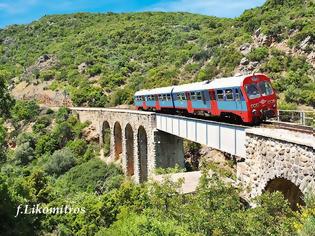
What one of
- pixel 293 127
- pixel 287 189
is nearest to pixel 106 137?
pixel 293 127

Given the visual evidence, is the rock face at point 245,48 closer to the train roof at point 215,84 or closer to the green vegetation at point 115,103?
the green vegetation at point 115,103

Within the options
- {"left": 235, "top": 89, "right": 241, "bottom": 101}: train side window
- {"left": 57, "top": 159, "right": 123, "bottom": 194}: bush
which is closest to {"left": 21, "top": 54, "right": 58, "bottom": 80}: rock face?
{"left": 57, "top": 159, "right": 123, "bottom": 194}: bush

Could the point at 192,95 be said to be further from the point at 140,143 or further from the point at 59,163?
the point at 59,163

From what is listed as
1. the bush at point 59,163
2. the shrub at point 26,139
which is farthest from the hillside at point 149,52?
the bush at point 59,163

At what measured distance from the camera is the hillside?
3881 centimetres

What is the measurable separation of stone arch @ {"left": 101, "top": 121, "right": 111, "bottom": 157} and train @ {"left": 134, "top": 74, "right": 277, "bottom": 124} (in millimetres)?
20726

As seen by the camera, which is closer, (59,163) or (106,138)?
(59,163)

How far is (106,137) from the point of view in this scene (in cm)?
4409

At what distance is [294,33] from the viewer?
41.2m

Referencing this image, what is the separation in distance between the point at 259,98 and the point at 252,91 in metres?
0.43

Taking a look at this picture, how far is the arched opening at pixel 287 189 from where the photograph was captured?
13.1m

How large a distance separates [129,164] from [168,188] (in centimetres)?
2308

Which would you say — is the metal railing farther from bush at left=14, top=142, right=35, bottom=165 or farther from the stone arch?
bush at left=14, top=142, right=35, bottom=165

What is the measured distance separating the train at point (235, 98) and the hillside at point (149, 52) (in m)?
9.80
